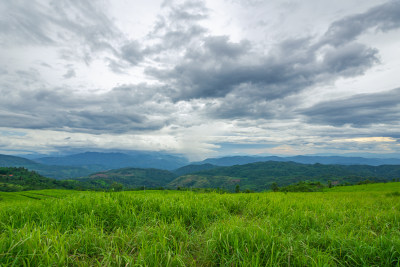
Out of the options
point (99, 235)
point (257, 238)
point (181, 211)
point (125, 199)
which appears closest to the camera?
point (257, 238)

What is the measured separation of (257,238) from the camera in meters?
4.06

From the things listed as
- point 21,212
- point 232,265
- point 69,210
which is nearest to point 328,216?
point 232,265

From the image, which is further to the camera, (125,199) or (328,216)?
(125,199)

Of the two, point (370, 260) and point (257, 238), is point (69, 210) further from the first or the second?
point (370, 260)

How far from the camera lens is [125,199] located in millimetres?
7480

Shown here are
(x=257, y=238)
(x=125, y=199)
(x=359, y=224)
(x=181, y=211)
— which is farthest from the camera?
(x=125, y=199)

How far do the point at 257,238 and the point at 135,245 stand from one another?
277cm

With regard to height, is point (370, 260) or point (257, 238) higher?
point (257, 238)

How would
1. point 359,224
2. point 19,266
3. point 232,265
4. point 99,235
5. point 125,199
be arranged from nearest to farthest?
point 19,266
point 232,265
point 99,235
point 359,224
point 125,199

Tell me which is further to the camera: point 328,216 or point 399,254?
point 328,216

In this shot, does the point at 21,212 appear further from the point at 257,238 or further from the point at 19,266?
the point at 257,238

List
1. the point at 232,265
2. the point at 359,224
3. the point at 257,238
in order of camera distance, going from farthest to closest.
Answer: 1. the point at 359,224
2. the point at 257,238
3. the point at 232,265

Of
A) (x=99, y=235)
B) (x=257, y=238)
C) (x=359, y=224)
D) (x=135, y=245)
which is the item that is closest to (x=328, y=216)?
(x=359, y=224)

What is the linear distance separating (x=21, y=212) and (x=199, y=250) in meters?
6.48
